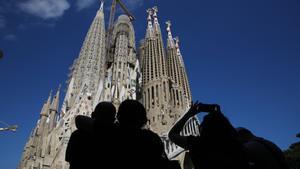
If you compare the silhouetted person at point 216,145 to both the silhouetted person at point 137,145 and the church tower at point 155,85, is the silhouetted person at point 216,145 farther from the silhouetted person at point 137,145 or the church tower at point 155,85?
the church tower at point 155,85

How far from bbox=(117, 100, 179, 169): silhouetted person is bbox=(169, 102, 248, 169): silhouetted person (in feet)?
0.99

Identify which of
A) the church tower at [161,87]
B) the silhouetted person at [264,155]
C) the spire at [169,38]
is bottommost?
the silhouetted person at [264,155]

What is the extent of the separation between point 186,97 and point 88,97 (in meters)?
18.5

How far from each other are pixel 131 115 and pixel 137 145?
0.84 ft

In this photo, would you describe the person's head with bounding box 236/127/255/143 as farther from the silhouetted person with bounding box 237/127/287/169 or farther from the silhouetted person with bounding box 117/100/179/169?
the silhouetted person with bounding box 117/100/179/169

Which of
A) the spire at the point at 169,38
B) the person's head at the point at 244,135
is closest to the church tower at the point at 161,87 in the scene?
the spire at the point at 169,38

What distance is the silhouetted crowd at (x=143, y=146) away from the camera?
172cm

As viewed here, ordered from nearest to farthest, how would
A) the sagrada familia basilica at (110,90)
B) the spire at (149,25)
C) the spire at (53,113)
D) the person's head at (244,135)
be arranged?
the person's head at (244,135), the sagrada familia basilica at (110,90), the spire at (53,113), the spire at (149,25)

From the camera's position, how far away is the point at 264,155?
6.31 ft

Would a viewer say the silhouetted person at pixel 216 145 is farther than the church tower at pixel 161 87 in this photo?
No

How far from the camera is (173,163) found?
1.74 m

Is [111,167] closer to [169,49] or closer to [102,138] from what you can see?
[102,138]

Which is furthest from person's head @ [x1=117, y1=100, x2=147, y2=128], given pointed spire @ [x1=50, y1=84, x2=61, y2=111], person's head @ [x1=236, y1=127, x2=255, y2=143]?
pointed spire @ [x1=50, y1=84, x2=61, y2=111]

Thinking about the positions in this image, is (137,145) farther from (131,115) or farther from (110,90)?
(110,90)
